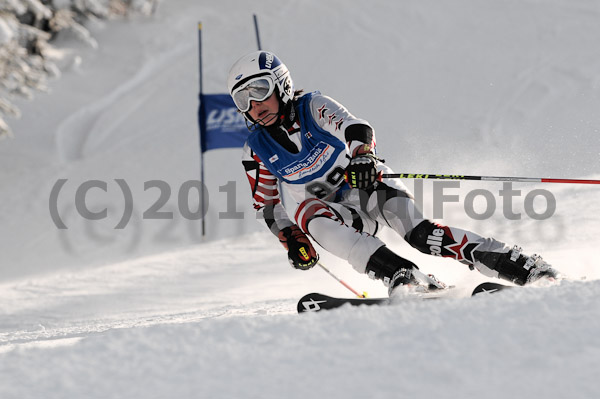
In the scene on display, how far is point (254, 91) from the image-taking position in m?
3.68

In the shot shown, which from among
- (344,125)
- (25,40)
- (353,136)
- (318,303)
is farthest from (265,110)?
(25,40)

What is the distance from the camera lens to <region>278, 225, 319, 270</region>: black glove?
3.61 m

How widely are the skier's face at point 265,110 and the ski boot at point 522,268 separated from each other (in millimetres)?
1531

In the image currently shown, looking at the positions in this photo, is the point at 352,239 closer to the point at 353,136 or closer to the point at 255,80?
the point at 353,136

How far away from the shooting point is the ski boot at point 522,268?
292 cm

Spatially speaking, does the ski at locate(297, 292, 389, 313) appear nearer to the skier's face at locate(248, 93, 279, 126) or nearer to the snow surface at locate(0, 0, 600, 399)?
the snow surface at locate(0, 0, 600, 399)

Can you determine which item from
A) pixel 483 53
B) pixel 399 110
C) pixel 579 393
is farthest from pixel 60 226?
pixel 579 393

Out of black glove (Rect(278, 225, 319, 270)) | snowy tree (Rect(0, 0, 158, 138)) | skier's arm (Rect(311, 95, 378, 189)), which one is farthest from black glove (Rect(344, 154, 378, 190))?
snowy tree (Rect(0, 0, 158, 138))

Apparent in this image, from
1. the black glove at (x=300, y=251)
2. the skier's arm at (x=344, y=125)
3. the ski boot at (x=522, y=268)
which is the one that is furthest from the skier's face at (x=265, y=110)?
the ski boot at (x=522, y=268)

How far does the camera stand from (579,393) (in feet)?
4.87

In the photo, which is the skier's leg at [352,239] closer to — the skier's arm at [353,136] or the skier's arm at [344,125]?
the skier's arm at [353,136]

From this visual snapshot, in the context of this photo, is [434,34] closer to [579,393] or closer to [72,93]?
[72,93]

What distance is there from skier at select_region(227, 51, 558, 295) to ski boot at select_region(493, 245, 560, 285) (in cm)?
9

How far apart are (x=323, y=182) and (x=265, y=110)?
550mm
